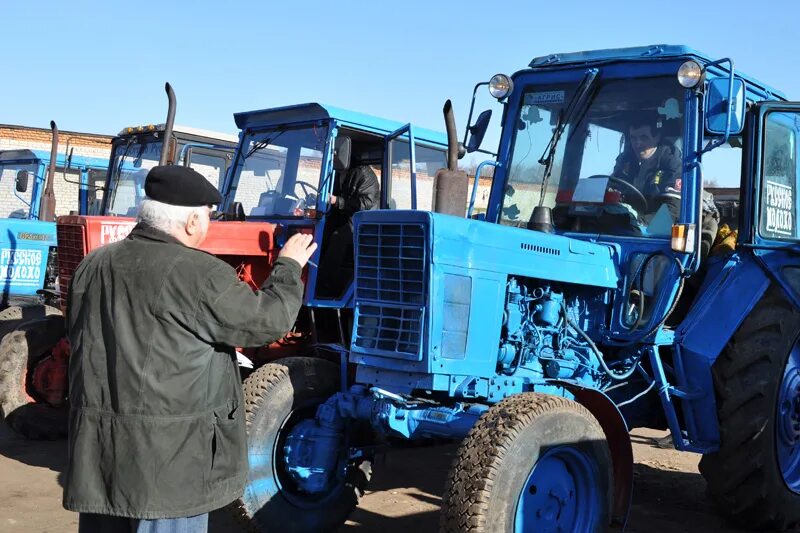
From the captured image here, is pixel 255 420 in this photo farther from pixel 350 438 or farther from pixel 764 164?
pixel 764 164

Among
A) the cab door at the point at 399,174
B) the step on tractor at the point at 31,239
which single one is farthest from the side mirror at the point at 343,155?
the step on tractor at the point at 31,239

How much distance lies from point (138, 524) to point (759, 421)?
360 cm

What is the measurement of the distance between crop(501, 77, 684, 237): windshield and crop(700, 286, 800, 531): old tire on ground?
841 mm

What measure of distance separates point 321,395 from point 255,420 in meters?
0.46

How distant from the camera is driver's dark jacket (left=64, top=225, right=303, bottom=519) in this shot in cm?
260

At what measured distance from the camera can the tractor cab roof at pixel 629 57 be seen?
499 centimetres

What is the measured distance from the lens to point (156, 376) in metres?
2.63

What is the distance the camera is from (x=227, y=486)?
9.04 feet

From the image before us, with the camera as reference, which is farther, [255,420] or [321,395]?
[321,395]

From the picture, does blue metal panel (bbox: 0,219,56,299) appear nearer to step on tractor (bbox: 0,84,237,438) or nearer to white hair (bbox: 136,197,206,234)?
step on tractor (bbox: 0,84,237,438)

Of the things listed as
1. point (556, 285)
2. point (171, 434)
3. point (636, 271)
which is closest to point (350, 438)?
point (556, 285)

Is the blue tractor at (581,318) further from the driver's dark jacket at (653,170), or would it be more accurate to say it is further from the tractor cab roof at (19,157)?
the tractor cab roof at (19,157)

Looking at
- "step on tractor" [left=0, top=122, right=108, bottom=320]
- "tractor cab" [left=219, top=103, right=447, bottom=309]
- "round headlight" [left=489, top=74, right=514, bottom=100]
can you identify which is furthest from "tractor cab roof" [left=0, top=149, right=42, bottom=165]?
"round headlight" [left=489, top=74, right=514, bottom=100]

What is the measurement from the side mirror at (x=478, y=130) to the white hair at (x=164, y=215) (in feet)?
10.3
